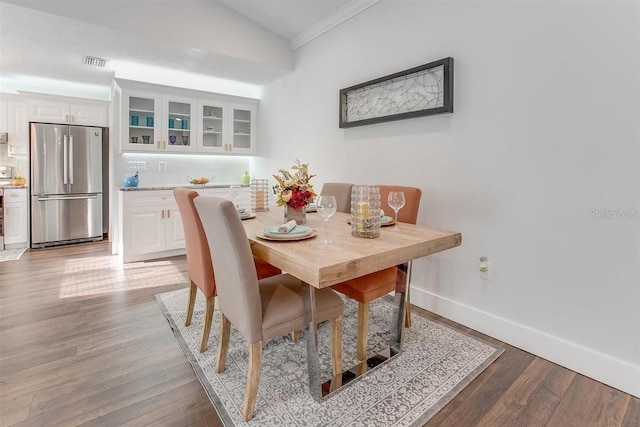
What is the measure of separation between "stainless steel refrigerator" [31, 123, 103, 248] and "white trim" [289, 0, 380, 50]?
11.1 ft

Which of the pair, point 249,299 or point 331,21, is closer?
point 249,299

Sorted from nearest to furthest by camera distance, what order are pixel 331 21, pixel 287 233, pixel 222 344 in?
pixel 287 233 → pixel 222 344 → pixel 331 21

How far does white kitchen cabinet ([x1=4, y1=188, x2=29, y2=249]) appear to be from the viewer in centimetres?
428

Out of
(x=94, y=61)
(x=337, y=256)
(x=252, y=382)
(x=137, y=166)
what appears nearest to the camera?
(x=337, y=256)

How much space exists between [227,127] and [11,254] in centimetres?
318

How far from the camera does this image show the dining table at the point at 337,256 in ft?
3.95

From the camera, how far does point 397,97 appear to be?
2.72 m

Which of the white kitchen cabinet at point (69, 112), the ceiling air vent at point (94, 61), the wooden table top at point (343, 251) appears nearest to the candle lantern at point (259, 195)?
the wooden table top at point (343, 251)

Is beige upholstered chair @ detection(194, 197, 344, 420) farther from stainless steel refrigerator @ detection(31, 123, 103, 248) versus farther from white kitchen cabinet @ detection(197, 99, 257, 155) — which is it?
stainless steel refrigerator @ detection(31, 123, 103, 248)

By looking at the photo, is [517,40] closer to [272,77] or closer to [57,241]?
[272,77]

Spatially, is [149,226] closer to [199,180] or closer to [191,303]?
[199,180]

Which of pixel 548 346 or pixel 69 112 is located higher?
pixel 69 112

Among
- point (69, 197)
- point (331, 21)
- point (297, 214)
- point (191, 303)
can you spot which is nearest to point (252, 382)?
point (297, 214)

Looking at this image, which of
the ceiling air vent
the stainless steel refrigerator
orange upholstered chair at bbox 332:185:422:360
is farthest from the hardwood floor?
the ceiling air vent
